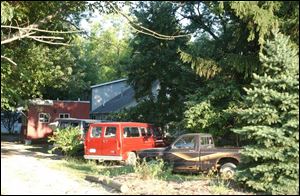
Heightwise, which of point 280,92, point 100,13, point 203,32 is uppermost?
point 203,32

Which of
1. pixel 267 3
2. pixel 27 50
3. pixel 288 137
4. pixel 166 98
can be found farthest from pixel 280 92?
pixel 166 98

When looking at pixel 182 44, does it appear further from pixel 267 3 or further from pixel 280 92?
pixel 280 92

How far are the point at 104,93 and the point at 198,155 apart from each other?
38583 millimetres

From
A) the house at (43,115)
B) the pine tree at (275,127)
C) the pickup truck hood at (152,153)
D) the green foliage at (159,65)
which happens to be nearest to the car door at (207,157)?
the pickup truck hood at (152,153)

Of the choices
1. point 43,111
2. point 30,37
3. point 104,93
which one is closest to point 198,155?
point 30,37

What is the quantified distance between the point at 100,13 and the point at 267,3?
6.19m

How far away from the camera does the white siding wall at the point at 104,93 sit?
55.0m

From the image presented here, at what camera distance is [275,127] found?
40.3 ft

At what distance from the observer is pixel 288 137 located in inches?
471

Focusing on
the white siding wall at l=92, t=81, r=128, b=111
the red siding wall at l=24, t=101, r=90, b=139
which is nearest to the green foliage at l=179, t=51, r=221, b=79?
the red siding wall at l=24, t=101, r=90, b=139

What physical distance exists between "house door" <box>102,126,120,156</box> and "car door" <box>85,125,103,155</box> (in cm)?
23

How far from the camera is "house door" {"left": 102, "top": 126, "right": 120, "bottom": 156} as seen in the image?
21389 mm

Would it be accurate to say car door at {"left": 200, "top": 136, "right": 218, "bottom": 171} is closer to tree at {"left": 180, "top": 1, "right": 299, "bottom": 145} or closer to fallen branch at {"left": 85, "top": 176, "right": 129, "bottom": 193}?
tree at {"left": 180, "top": 1, "right": 299, "bottom": 145}

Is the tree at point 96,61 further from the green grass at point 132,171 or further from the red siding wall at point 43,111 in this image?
the green grass at point 132,171
